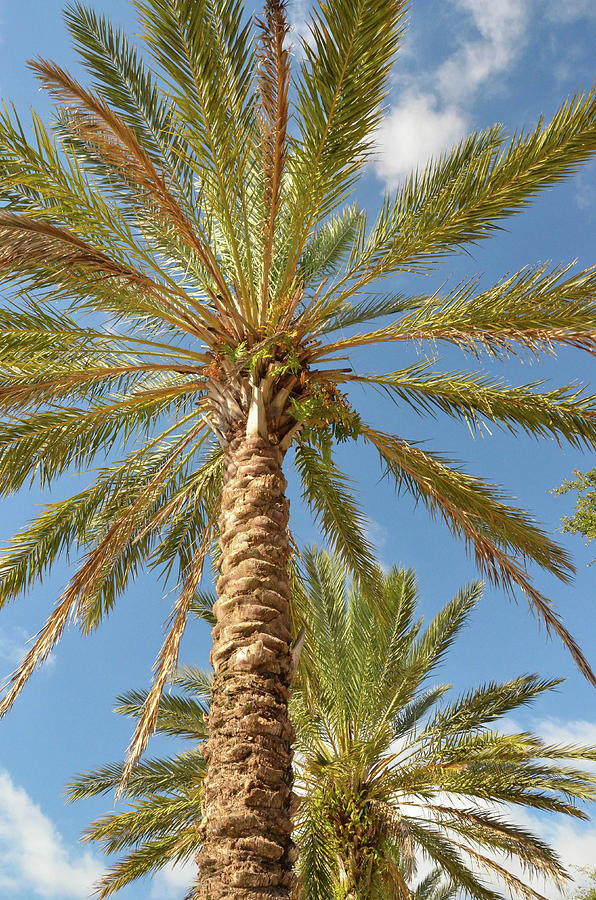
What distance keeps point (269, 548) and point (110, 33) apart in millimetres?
5459

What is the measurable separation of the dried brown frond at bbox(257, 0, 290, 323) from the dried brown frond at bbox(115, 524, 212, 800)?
353 centimetres

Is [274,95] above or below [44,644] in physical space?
above

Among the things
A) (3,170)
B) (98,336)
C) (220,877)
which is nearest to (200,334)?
(98,336)

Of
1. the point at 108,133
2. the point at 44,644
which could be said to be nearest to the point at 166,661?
the point at 44,644

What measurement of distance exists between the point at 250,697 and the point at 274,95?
4.76 m

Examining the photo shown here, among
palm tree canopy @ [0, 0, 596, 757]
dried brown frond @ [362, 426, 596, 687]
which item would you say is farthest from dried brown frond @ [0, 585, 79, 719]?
dried brown frond @ [362, 426, 596, 687]

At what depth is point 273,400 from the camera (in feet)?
23.2

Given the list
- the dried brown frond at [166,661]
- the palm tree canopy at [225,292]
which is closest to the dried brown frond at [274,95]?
the palm tree canopy at [225,292]

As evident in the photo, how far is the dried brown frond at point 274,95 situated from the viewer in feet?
20.5

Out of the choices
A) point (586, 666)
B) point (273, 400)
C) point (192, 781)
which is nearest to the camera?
point (273, 400)

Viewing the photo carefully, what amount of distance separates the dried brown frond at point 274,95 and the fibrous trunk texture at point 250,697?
91.8 inches

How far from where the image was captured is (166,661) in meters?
7.81

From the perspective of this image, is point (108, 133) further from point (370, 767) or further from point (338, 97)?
point (370, 767)

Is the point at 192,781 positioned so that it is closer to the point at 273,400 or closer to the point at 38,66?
the point at 273,400
